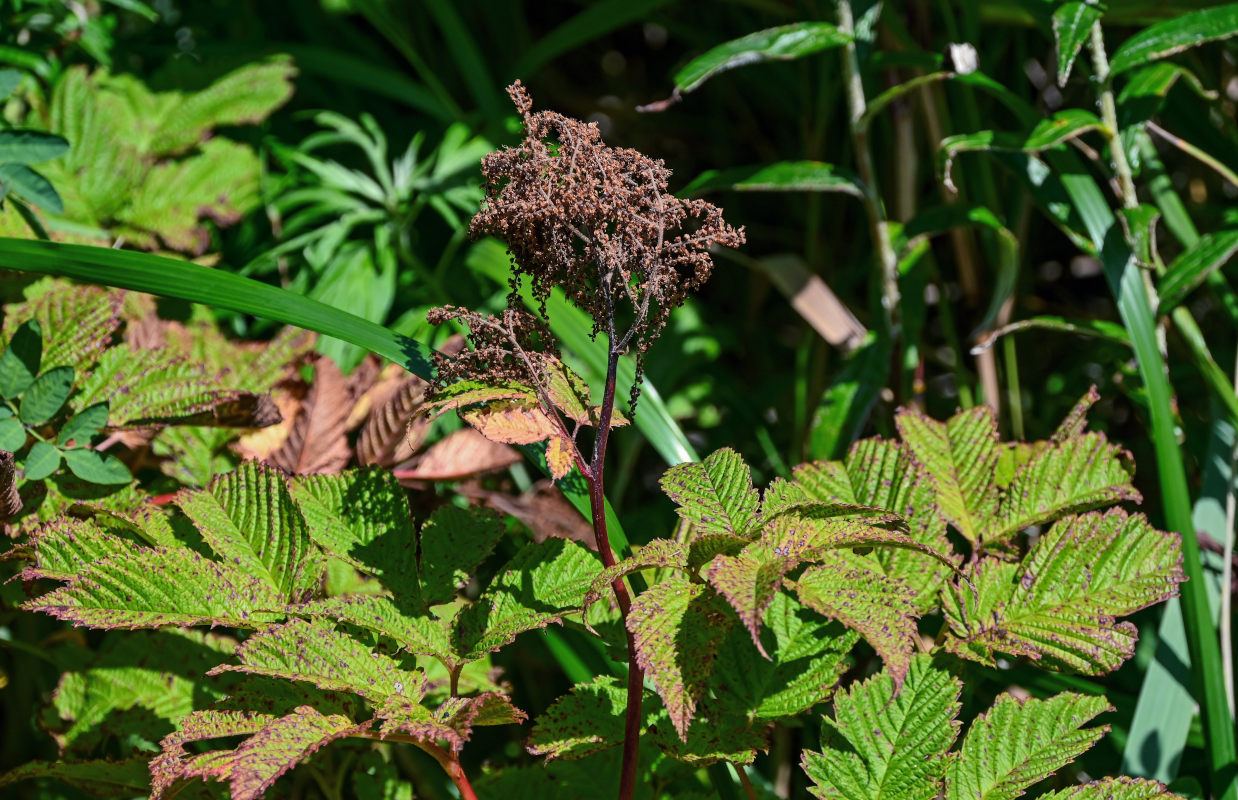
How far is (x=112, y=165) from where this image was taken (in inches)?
54.9

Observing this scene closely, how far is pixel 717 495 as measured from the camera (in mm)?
725

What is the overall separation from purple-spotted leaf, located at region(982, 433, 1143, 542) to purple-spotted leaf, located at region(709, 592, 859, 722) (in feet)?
0.60

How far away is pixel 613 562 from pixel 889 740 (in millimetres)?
261

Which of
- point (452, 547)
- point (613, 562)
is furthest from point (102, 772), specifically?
point (613, 562)

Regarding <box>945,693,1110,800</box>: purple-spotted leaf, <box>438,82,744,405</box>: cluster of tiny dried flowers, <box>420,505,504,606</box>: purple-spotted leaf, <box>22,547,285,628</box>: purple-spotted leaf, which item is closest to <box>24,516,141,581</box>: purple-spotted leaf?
<box>22,547,285,628</box>: purple-spotted leaf

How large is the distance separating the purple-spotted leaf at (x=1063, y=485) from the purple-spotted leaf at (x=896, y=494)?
67 millimetres

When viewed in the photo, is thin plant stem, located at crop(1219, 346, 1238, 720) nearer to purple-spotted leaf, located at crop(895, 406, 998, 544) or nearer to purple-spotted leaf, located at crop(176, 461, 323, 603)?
purple-spotted leaf, located at crop(895, 406, 998, 544)

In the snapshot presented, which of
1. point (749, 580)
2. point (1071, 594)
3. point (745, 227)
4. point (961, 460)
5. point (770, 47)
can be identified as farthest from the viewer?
point (745, 227)

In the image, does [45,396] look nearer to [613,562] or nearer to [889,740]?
[613,562]

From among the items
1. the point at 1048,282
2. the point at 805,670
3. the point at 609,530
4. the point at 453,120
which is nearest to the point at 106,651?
the point at 609,530

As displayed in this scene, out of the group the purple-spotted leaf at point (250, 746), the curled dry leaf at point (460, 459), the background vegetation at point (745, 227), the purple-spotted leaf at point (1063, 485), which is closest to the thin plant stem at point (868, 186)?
the background vegetation at point (745, 227)

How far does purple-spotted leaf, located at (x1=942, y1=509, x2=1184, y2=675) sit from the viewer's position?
76cm

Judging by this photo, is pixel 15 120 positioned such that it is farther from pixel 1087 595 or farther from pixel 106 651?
pixel 1087 595

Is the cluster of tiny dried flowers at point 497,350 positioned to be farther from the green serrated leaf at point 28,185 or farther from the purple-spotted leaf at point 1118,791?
the green serrated leaf at point 28,185
